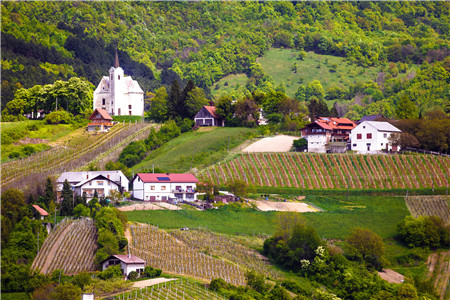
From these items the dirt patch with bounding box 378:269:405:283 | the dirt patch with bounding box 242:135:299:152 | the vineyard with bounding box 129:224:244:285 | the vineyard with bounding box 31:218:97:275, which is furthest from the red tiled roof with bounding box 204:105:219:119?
the dirt patch with bounding box 378:269:405:283

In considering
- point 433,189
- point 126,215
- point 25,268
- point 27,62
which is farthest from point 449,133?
point 27,62

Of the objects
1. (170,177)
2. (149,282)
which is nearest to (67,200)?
(170,177)

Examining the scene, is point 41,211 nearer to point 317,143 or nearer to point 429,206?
point 429,206

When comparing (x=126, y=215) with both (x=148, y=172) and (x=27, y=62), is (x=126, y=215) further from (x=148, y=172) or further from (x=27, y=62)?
(x=27, y=62)

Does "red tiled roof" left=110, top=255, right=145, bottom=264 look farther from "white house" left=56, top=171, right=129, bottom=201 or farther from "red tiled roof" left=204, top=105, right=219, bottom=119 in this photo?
"red tiled roof" left=204, top=105, right=219, bottom=119

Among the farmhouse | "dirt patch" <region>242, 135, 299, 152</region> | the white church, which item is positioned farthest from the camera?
the white church

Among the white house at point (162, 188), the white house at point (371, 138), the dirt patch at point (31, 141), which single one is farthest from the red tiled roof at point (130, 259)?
the white house at point (371, 138)

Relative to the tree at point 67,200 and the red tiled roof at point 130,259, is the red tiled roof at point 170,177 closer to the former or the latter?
the tree at point 67,200
